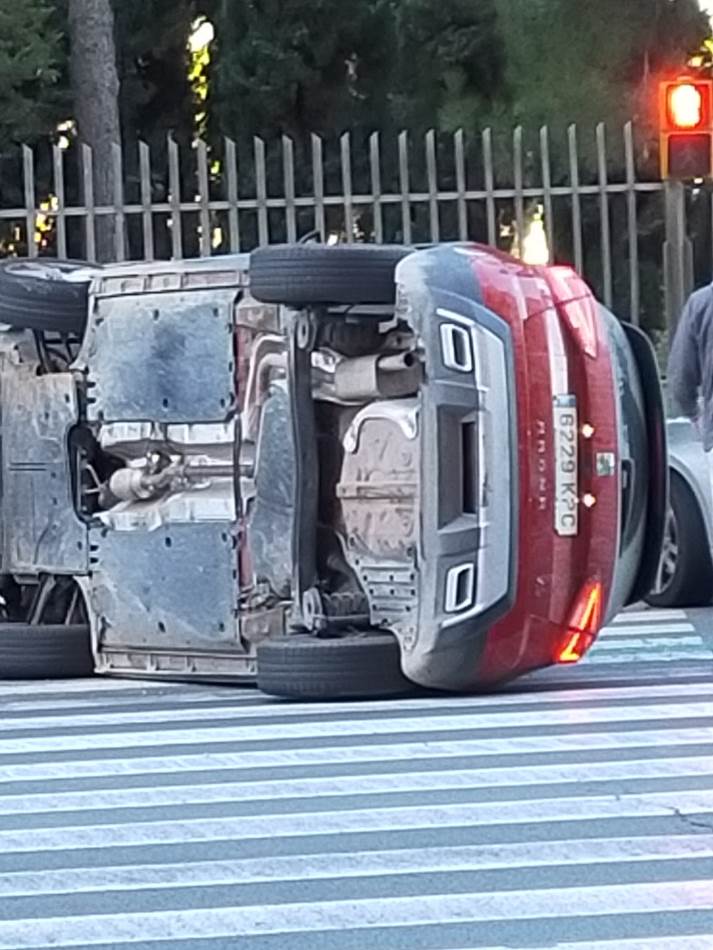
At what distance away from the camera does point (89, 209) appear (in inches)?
573

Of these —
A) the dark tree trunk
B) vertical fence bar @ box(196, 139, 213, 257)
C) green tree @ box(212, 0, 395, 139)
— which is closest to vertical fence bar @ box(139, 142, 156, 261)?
vertical fence bar @ box(196, 139, 213, 257)

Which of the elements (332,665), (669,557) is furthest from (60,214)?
(332,665)

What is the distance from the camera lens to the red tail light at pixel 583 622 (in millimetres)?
8250

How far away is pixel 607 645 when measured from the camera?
10031 mm

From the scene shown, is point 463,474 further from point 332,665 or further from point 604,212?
point 604,212

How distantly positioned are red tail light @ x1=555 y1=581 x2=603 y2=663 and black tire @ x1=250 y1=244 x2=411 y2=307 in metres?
1.26

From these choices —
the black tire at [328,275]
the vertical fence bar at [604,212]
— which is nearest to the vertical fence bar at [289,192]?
the vertical fence bar at [604,212]

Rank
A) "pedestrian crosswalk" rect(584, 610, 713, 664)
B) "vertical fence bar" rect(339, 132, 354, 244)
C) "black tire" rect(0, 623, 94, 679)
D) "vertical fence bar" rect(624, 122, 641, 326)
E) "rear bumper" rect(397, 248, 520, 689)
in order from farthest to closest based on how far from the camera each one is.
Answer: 1. "vertical fence bar" rect(624, 122, 641, 326)
2. "vertical fence bar" rect(339, 132, 354, 244)
3. "pedestrian crosswalk" rect(584, 610, 713, 664)
4. "black tire" rect(0, 623, 94, 679)
5. "rear bumper" rect(397, 248, 520, 689)

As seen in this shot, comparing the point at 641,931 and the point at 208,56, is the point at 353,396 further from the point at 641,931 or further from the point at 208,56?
the point at 208,56

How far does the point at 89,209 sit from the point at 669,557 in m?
5.24

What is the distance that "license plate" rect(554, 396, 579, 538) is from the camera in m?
8.12

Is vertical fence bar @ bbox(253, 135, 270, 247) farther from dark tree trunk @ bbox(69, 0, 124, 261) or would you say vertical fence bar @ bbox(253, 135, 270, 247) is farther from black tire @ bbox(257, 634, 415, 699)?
dark tree trunk @ bbox(69, 0, 124, 261)

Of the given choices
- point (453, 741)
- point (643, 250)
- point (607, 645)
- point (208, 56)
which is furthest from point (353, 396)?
point (208, 56)

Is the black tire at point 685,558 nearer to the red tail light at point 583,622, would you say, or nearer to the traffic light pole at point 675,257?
the red tail light at point 583,622
